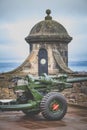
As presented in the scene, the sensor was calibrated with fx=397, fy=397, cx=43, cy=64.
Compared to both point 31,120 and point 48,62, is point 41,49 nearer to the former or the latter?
point 48,62

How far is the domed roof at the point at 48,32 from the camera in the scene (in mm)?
16922

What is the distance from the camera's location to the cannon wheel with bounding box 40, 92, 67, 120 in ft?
28.1

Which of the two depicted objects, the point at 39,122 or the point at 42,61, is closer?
the point at 39,122

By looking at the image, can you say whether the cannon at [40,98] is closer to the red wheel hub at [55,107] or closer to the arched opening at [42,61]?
the red wheel hub at [55,107]

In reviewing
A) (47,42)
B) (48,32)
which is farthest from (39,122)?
(48,32)

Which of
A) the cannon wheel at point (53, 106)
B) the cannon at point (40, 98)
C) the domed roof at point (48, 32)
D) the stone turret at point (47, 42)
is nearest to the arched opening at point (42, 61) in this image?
the stone turret at point (47, 42)

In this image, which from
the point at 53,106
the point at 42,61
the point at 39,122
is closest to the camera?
the point at 39,122

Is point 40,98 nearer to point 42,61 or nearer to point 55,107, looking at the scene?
point 55,107

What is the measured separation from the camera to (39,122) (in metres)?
8.35

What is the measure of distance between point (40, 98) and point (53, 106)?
1.13 ft

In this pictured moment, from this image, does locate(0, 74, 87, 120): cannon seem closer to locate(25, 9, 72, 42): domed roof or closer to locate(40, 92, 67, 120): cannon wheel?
locate(40, 92, 67, 120): cannon wheel

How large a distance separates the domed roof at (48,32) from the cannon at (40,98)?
7.51m

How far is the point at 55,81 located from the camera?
30.2 feet

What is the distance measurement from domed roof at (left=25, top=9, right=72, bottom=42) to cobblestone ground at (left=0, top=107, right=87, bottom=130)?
7243 mm
